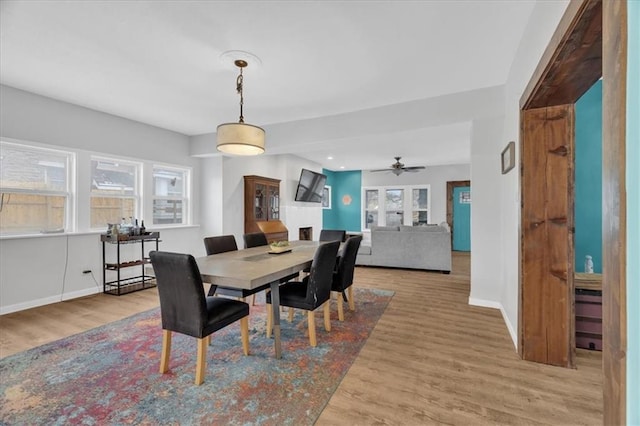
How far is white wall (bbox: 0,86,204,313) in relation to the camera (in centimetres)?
332

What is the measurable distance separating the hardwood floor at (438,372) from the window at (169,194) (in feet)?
6.36

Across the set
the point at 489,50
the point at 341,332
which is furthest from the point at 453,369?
the point at 489,50

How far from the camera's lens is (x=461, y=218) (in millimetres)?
8398

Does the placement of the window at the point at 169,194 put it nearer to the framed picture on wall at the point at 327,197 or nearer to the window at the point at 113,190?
the window at the point at 113,190

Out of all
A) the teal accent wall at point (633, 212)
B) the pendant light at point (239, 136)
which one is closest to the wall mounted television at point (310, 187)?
the pendant light at point (239, 136)

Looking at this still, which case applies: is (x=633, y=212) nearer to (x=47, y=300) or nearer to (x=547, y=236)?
(x=547, y=236)

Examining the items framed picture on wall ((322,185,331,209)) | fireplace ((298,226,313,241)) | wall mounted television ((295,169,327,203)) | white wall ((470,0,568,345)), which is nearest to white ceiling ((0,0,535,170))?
white wall ((470,0,568,345))

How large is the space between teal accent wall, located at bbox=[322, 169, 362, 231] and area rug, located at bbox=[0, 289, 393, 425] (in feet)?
22.6

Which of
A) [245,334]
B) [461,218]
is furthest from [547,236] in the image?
[461,218]

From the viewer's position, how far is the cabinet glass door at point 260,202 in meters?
5.88

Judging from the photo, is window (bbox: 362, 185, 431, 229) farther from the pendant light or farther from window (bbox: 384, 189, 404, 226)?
the pendant light

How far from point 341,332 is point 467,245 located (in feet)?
22.0

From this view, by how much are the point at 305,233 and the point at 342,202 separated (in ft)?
8.32

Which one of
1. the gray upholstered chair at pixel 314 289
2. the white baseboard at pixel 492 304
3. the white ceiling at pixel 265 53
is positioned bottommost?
the white baseboard at pixel 492 304
